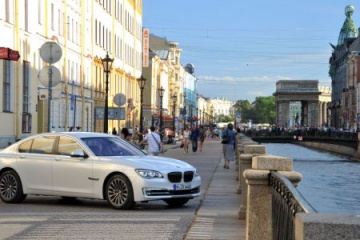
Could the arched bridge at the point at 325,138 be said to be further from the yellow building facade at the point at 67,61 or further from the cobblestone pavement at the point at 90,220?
the cobblestone pavement at the point at 90,220

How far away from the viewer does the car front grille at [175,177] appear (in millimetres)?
14086

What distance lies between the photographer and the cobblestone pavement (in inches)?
411

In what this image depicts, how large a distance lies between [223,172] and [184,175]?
13.7 metres

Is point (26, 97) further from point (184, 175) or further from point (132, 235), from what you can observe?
point (132, 235)

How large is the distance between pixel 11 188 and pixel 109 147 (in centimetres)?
197

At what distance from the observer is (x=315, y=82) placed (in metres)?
198

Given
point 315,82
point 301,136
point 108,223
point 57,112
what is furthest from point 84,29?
point 315,82

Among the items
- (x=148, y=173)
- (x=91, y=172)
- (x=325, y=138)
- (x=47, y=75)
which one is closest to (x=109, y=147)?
(x=91, y=172)

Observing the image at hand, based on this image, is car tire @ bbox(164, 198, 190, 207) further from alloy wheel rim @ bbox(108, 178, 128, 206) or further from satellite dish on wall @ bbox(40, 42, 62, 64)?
satellite dish on wall @ bbox(40, 42, 62, 64)

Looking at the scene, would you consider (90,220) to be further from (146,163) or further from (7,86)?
(7,86)

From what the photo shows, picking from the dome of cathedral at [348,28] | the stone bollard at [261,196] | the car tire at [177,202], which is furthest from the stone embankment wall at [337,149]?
the stone bollard at [261,196]

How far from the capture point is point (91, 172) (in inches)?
560

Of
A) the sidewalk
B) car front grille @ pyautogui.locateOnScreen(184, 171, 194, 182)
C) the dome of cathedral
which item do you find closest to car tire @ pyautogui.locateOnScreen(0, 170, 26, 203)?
car front grille @ pyautogui.locateOnScreen(184, 171, 194, 182)

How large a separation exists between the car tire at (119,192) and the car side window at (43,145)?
164 centimetres
